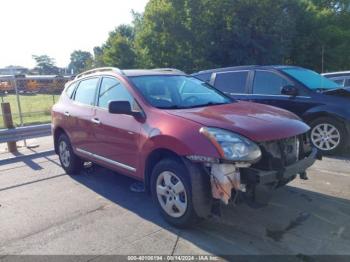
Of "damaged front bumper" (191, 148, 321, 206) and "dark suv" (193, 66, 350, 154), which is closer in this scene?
"damaged front bumper" (191, 148, 321, 206)

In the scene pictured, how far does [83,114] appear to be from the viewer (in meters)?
5.45

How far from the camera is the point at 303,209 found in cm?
436

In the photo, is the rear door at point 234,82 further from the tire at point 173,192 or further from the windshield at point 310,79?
the tire at point 173,192

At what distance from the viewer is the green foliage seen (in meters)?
21.2

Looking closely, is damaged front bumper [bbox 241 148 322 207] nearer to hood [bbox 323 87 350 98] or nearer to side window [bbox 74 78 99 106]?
side window [bbox 74 78 99 106]

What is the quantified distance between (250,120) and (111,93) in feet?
6.85

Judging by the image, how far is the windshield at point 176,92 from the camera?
14.7ft

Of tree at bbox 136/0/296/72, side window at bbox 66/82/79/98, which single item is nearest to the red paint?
side window at bbox 66/82/79/98

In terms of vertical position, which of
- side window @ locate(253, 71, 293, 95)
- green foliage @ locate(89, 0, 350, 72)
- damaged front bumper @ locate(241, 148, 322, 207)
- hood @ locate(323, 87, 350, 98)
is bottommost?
damaged front bumper @ locate(241, 148, 322, 207)

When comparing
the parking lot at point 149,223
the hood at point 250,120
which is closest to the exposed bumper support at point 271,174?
the hood at point 250,120

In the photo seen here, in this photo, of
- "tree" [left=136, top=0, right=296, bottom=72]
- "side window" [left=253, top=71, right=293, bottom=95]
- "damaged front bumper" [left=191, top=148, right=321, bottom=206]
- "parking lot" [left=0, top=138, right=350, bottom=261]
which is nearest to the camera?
"damaged front bumper" [left=191, top=148, right=321, bottom=206]

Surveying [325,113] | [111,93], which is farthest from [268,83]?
[111,93]

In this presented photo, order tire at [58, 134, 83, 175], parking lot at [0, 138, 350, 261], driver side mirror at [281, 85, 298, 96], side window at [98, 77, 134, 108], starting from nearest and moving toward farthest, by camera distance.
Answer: parking lot at [0, 138, 350, 261], side window at [98, 77, 134, 108], tire at [58, 134, 83, 175], driver side mirror at [281, 85, 298, 96]

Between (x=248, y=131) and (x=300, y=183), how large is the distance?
2.17m
